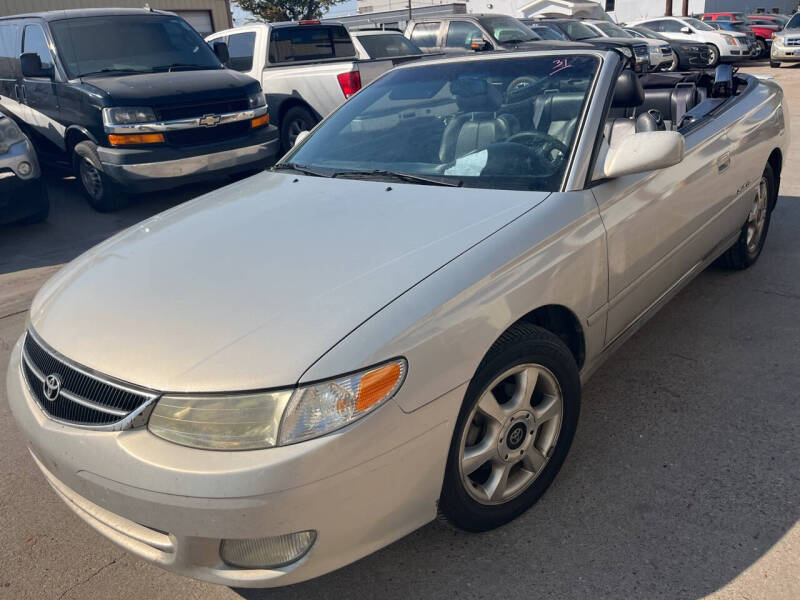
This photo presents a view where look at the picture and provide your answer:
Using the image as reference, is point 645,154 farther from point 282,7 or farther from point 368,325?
point 282,7

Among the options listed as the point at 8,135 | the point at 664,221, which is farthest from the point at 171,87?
the point at 664,221

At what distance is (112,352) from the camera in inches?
81.1

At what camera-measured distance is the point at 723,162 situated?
3.66 metres

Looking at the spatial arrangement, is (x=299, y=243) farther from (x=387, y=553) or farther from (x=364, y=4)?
(x=364, y=4)

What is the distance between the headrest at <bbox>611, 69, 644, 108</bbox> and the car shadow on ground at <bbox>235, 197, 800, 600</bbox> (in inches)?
49.5

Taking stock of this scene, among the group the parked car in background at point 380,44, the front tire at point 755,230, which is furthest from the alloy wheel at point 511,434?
the parked car in background at point 380,44

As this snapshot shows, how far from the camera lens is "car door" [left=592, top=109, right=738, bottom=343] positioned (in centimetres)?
279

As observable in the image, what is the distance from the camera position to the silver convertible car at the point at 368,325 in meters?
1.85

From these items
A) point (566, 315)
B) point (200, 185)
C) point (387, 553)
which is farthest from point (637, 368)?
point (200, 185)

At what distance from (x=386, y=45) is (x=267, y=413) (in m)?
10.0

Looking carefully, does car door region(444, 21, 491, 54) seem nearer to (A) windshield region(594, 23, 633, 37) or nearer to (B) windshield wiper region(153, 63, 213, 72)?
(A) windshield region(594, 23, 633, 37)

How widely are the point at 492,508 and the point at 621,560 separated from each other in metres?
0.43

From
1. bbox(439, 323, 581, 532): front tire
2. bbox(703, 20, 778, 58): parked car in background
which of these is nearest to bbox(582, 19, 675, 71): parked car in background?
bbox(703, 20, 778, 58): parked car in background

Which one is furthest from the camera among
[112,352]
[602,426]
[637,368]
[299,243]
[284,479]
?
[637,368]
